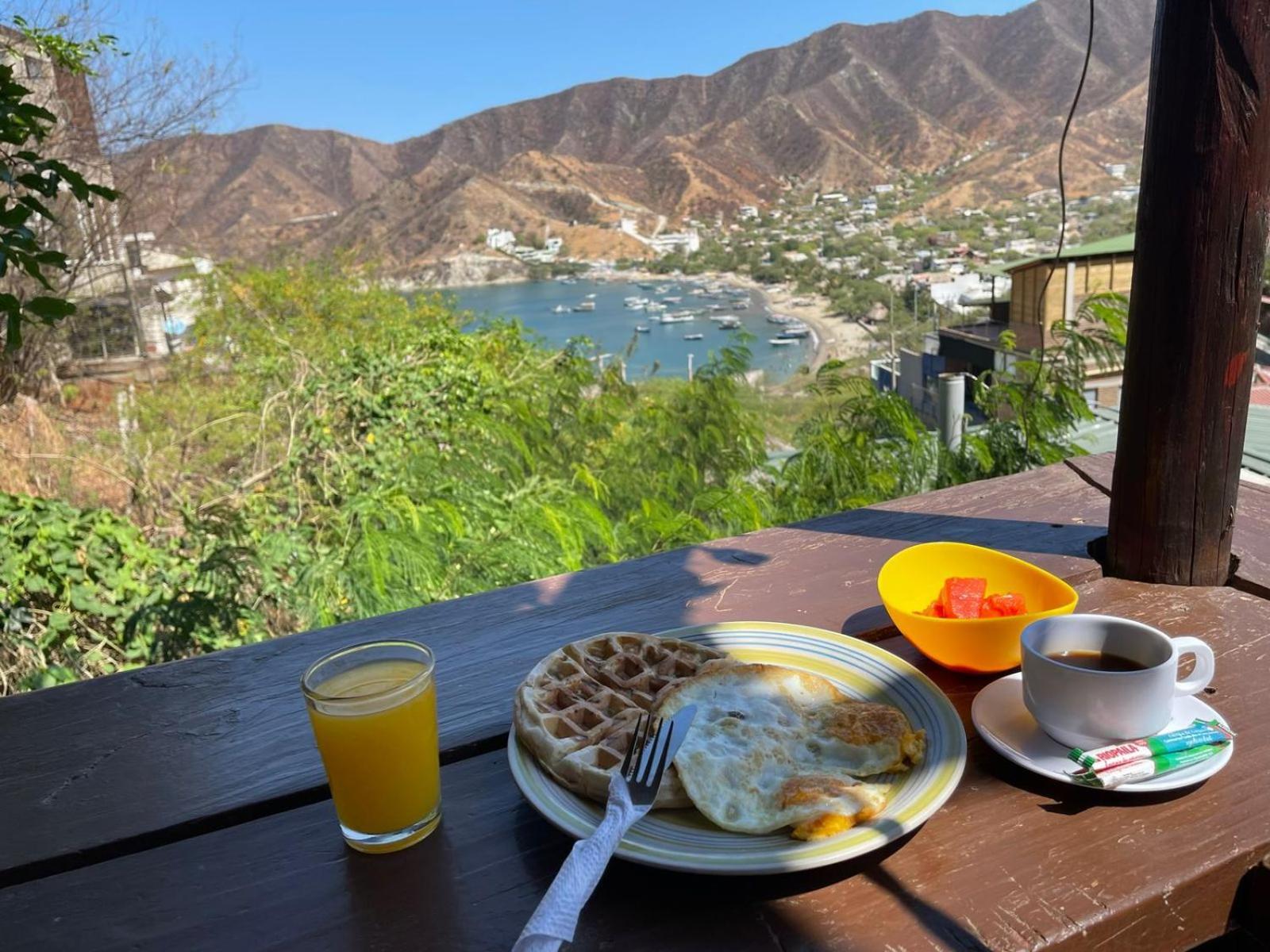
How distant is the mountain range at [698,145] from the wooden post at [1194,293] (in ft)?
36.5

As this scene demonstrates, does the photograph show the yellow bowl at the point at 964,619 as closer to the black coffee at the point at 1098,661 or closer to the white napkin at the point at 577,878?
the black coffee at the point at 1098,661

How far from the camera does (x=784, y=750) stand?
2.13ft

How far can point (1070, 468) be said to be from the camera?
1.53 meters

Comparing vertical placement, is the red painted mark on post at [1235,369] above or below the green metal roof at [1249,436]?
above

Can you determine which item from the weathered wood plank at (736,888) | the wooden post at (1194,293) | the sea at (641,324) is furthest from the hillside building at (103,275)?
the wooden post at (1194,293)

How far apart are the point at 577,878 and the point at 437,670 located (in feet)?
1.63

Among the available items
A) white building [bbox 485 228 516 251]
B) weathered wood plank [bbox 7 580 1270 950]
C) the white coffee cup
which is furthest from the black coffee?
white building [bbox 485 228 516 251]

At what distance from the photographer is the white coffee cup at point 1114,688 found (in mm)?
672

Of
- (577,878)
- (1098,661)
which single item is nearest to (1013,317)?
(1098,661)

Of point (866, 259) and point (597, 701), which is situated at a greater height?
point (866, 259)

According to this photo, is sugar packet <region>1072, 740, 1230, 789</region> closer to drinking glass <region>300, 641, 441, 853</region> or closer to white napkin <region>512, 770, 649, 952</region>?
white napkin <region>512, 770, 649, 952</region>

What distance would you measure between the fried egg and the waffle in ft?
0.08

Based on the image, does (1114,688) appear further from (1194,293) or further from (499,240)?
(499,240)

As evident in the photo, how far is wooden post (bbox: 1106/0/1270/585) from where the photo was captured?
913 millimetres
